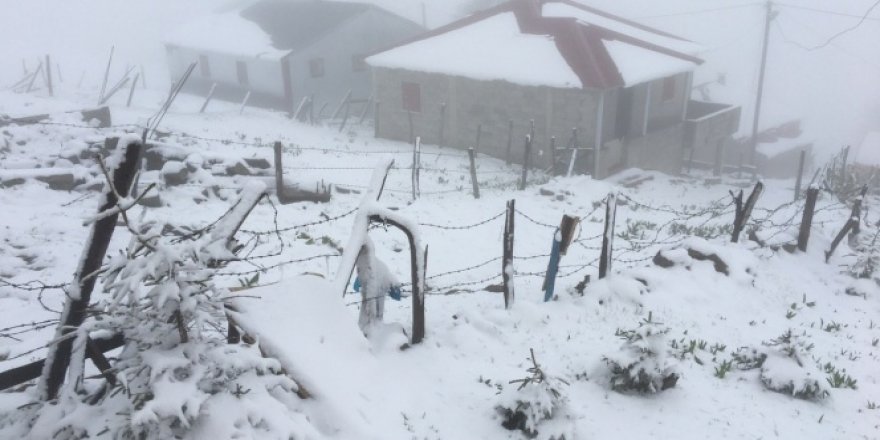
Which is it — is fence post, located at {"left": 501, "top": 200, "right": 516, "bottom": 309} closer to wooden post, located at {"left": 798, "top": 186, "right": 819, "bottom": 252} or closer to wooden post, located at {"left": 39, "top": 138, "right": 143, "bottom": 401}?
wooden post, located at {"left": 39, "top": 138, "right": 143, "bottom": 401}

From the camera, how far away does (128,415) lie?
3186 millimetres

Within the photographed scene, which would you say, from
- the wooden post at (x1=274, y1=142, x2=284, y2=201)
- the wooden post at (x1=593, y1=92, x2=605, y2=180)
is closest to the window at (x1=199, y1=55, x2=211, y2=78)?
the wooden post at (x1=593, y1=92, x2=605, y2=180)

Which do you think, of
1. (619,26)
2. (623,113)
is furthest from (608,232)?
(619,26)

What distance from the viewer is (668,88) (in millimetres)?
24281

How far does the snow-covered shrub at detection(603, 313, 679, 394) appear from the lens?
577cm

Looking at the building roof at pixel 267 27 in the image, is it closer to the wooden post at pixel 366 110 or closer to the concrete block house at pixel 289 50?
the concrete block house at pixel 289 50

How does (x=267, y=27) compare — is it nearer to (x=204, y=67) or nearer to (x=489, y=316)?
(x=204, y=67)

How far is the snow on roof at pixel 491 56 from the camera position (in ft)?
66.9

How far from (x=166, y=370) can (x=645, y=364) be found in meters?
4.33

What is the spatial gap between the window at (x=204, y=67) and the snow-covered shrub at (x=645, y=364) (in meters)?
33.4

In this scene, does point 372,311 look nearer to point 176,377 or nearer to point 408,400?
point 408,400

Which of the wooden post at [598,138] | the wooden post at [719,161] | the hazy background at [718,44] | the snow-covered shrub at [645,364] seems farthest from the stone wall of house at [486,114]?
the hazy background at [718,44]

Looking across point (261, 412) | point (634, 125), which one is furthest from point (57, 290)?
point (634, 125)

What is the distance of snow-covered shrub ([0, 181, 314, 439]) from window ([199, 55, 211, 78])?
111 feet
